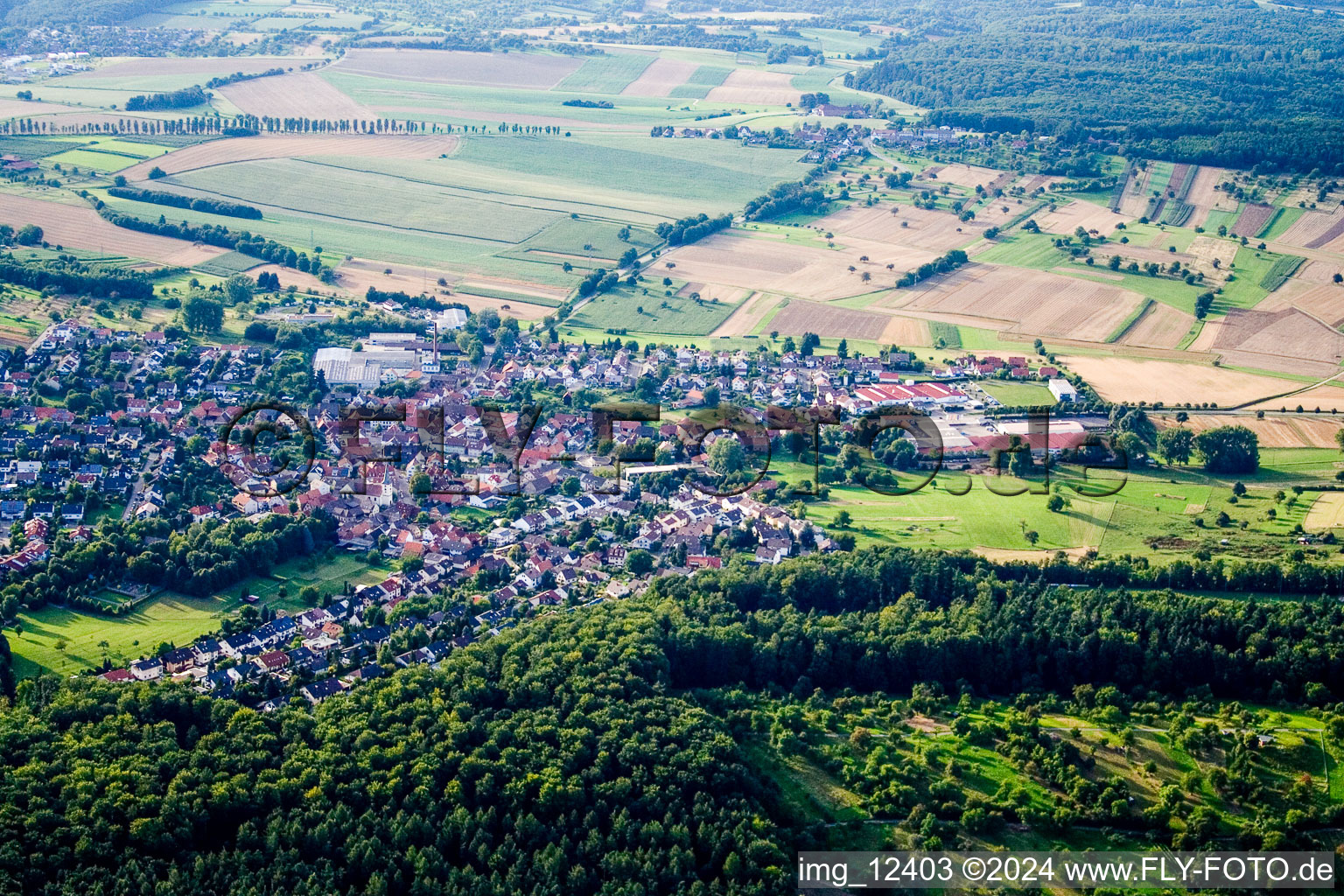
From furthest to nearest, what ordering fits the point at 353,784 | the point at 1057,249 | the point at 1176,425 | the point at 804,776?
the point at 1057,249
the point at 1176,425
the point at 804,776
the point at 353,784

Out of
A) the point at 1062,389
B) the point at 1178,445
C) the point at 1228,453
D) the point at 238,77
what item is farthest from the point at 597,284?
the point at 238,77

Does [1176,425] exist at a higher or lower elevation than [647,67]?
lower

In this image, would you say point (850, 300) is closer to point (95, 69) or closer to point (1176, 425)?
point (1176, 425)

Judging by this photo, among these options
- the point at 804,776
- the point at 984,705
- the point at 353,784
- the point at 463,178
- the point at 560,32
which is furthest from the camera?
the point at 560,32

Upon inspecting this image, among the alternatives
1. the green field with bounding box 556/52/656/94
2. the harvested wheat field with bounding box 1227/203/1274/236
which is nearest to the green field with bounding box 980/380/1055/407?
the harvested wheat field with bounding box 1227/203/1274/236

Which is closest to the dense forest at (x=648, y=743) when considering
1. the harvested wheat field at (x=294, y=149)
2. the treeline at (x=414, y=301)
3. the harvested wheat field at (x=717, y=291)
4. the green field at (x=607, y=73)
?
the treeline at (x=414, y=301)

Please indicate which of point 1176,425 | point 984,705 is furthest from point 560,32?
point 984,705

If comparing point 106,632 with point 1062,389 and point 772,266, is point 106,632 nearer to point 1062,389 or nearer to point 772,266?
point 1062,389
